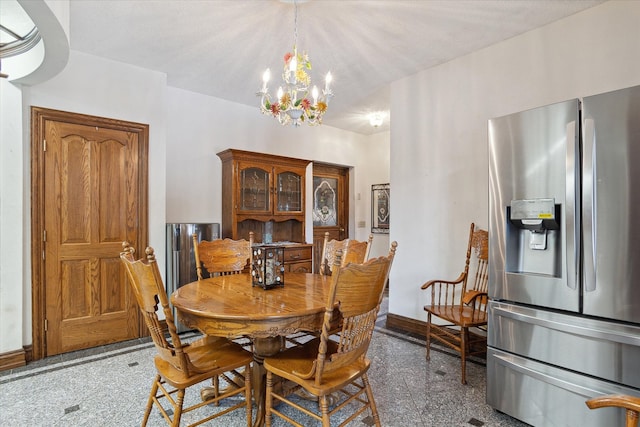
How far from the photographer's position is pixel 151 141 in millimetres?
3533

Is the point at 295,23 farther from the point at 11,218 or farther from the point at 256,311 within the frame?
the point at 11,218

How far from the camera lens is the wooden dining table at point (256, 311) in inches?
62.9

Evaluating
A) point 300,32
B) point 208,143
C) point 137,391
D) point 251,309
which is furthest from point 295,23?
point 137,391

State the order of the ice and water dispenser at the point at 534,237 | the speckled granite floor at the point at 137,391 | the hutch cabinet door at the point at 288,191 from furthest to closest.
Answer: the hutch cabinet door at the point at 288,191 < the speckled granite floor at the point at 137,391 < the ice and water dispenser at the point at 534,237

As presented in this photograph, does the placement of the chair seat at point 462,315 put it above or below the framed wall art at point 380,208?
below

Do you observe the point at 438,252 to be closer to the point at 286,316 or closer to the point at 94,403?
the point at 286,316

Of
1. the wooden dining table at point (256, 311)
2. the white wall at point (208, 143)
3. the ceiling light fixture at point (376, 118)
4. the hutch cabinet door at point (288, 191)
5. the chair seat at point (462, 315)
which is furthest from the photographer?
the ceiling light fixture at point (376, 118)

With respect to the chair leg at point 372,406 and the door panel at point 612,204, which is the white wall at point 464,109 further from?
the chair leg at point 372,406

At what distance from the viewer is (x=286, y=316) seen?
1608 millimetres

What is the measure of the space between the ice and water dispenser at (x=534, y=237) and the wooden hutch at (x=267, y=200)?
269 cm

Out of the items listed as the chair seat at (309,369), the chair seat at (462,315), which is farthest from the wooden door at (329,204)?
the chair seat at (309,369)

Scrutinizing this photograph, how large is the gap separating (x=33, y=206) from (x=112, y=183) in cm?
63

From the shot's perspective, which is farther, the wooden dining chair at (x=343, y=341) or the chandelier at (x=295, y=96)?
the chandelier at (x=295, y=96)

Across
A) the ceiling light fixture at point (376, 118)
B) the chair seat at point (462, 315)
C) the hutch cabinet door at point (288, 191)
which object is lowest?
the chair seat at point (462, 315)
